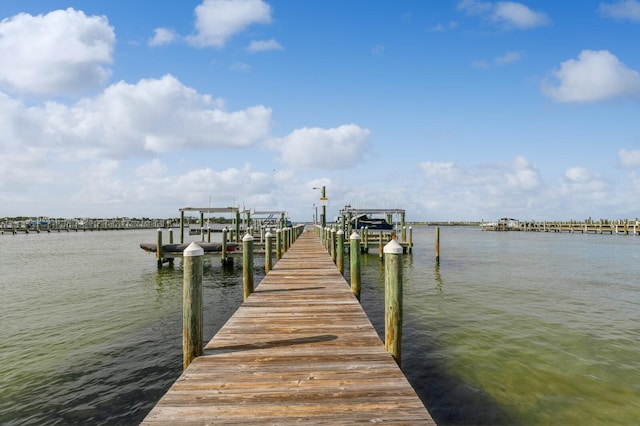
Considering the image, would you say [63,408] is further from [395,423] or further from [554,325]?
[554,325]

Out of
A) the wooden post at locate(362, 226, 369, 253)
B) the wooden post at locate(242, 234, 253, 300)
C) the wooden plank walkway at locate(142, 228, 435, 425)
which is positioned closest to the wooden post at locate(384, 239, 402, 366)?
the wooden plank walkway at locate(142, 228, 435, 425)

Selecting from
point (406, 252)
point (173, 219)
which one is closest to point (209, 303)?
point (406, 252)

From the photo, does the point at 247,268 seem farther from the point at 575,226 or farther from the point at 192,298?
the point at 575,226

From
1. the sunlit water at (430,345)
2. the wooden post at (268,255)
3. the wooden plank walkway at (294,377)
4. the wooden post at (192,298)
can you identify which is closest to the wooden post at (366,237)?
the sunlit water at (430,345)

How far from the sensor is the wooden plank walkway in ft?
10.6

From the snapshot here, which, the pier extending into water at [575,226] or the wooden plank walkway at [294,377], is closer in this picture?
the wooden plank walkway at [294,377]

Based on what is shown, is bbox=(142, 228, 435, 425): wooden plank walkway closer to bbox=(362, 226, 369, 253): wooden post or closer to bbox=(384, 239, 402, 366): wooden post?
bbox=(384, 239, 402, 366): wooden post

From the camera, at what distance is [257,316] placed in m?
6.48

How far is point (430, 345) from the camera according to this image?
349 inches

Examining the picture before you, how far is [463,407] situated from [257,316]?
12.4 feet

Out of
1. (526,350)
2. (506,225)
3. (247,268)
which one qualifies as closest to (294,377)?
(247,268)

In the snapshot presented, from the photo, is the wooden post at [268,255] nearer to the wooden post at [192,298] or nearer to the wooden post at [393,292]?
the wooden post at [192,298]

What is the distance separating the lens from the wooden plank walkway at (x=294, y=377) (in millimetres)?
3234

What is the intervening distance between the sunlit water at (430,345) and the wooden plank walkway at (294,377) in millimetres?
2180
